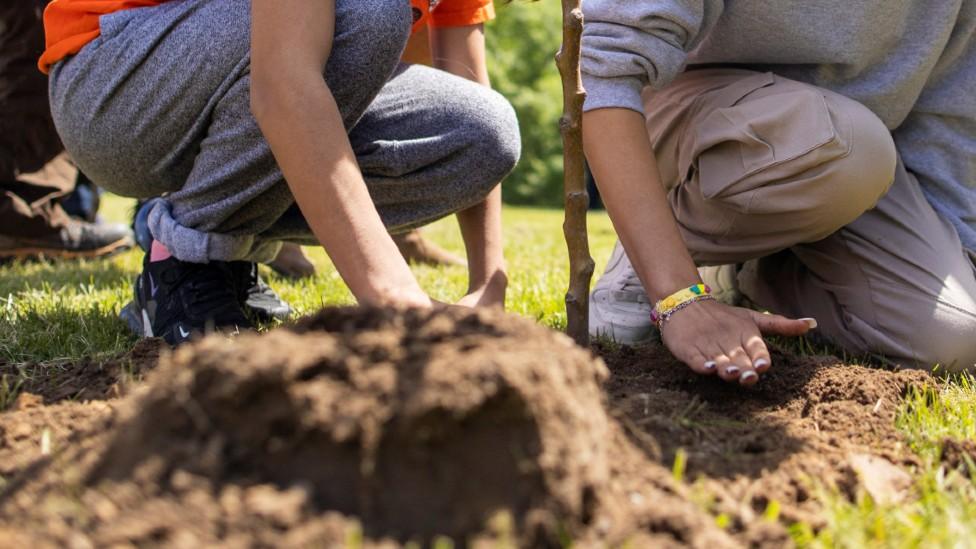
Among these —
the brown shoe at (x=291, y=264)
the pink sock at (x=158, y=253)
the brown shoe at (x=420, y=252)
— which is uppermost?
the pink sock at (x=158, y=253)

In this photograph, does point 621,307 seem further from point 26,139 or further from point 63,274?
point 26,139

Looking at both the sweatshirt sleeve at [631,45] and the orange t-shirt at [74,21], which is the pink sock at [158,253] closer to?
the orange t-shirt at [74,21]

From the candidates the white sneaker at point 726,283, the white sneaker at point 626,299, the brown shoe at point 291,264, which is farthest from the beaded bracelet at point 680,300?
the brown shoe at point 291,264

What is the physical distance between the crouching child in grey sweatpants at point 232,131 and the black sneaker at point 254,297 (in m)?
0.01

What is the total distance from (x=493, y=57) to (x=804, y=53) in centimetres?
1372

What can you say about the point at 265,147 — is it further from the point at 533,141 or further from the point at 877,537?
the point at 533,141

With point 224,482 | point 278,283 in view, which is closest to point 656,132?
point 278,283

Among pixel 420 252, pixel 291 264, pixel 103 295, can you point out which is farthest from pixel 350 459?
pixel 420 252

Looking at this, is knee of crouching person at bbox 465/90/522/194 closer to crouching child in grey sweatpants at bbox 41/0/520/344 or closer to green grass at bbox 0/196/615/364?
crouching child in grey sweatpants at bbox 41/0/520/344

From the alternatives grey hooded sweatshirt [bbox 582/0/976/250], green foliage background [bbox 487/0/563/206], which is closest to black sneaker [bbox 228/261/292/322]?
grey hooded sweatshirt [bbox 582/0/976/250]

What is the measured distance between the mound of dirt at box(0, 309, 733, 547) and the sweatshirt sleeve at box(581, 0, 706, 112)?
3.60ft

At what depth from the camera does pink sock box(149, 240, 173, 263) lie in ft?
8.05

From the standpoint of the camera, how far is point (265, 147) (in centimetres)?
220

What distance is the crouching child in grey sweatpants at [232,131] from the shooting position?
84.4 inches
